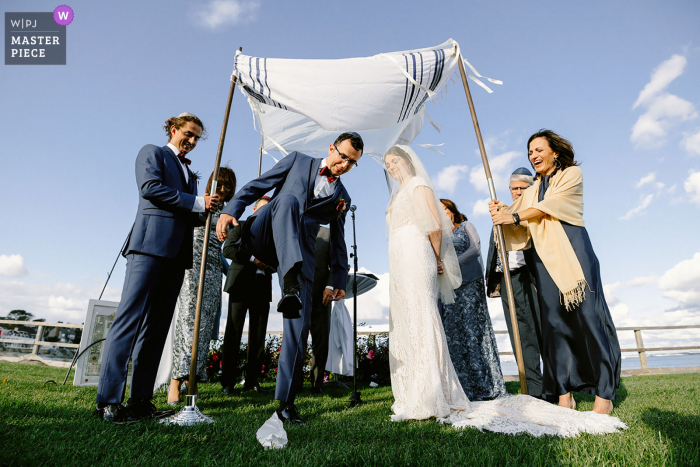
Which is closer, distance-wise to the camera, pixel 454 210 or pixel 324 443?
pixel 324 443

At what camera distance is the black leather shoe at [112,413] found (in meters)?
2.15

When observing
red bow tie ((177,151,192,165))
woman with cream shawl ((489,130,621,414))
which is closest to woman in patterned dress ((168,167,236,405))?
red bow tie ((177,151,192,165))

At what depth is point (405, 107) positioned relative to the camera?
354 cm

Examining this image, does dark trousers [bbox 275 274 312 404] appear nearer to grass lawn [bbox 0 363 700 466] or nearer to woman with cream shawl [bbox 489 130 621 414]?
grass lawn [bbox 0 363 700 466]

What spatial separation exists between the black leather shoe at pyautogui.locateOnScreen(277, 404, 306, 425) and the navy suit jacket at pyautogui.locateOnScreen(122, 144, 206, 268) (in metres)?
1.24

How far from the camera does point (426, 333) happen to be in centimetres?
278

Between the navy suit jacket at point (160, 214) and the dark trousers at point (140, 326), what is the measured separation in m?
0.08

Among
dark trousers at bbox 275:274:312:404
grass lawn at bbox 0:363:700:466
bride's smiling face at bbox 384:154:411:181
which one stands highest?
bride's smiling face at bbox 384:154:411:181

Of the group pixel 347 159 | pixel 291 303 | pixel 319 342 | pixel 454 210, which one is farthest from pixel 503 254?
pixel 319 342

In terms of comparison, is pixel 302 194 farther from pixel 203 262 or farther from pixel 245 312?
Answer: pixel 245 312

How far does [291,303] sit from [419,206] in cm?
140

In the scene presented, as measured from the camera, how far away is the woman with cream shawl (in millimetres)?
2604

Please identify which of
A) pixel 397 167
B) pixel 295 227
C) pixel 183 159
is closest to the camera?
pixel 295 227

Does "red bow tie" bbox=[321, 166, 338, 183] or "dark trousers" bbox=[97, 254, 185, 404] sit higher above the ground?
"red bow tie" bbox=[321, 166, 338, 183]
